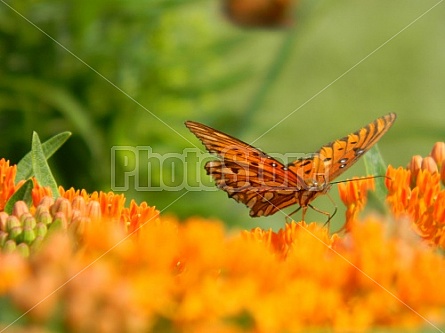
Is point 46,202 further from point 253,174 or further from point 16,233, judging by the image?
point 253,174

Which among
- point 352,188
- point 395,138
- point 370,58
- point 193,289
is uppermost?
point 370,58

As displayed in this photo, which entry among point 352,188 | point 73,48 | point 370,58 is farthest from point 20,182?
point 370,58

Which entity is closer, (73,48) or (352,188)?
(352,188)

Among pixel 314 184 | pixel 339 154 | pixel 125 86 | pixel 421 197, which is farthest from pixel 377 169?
pixel 125 86

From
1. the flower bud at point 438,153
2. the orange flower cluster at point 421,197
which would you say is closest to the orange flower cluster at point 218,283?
the orange flower cluster at point 421,197

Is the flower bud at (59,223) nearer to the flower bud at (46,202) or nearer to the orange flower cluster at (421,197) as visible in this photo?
the flower bud at (46,202)

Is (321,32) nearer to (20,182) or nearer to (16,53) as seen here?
(16,53)

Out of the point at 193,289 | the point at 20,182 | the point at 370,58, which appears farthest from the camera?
the point at 370,58
